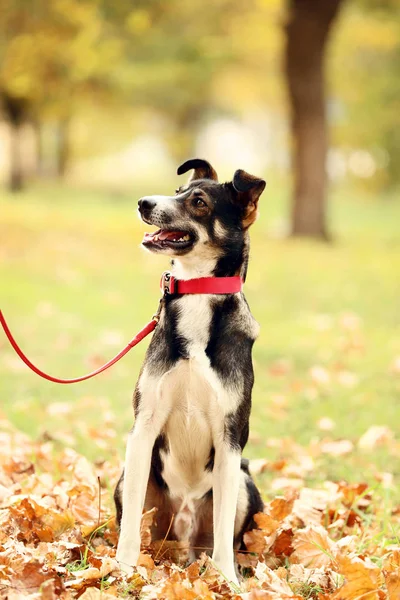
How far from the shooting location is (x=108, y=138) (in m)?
49.6

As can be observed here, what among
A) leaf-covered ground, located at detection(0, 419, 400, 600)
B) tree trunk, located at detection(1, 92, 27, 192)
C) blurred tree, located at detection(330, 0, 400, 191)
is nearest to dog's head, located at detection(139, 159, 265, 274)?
leaf-covered ground, located at detection(0, 419, 400, 600)

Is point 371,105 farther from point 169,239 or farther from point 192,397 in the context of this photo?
point 192,397

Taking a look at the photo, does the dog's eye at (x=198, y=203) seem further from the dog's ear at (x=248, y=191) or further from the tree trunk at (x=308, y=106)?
the tree trunk at (x=308, y=106)

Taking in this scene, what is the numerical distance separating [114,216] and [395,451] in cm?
1794

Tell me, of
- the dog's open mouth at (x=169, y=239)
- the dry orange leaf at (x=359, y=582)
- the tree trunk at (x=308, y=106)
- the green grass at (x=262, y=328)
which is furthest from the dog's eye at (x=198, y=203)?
the tree trunk at (x=308, y=106)

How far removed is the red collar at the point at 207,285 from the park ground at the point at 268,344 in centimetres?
154

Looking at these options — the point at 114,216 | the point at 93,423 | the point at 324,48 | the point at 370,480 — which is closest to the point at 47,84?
the point at 114,216

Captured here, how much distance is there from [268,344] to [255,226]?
11.5 m

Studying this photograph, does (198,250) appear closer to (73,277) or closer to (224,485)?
(224,485)

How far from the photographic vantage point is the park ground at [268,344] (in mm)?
6039

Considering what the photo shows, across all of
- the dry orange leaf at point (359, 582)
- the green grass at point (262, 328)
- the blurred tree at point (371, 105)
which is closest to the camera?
the dry orange leaf at point (359, 582)

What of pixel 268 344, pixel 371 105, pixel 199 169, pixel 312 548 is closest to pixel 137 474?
pixel 312 548

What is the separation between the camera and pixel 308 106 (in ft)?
60.1

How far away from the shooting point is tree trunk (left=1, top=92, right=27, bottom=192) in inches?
1114
